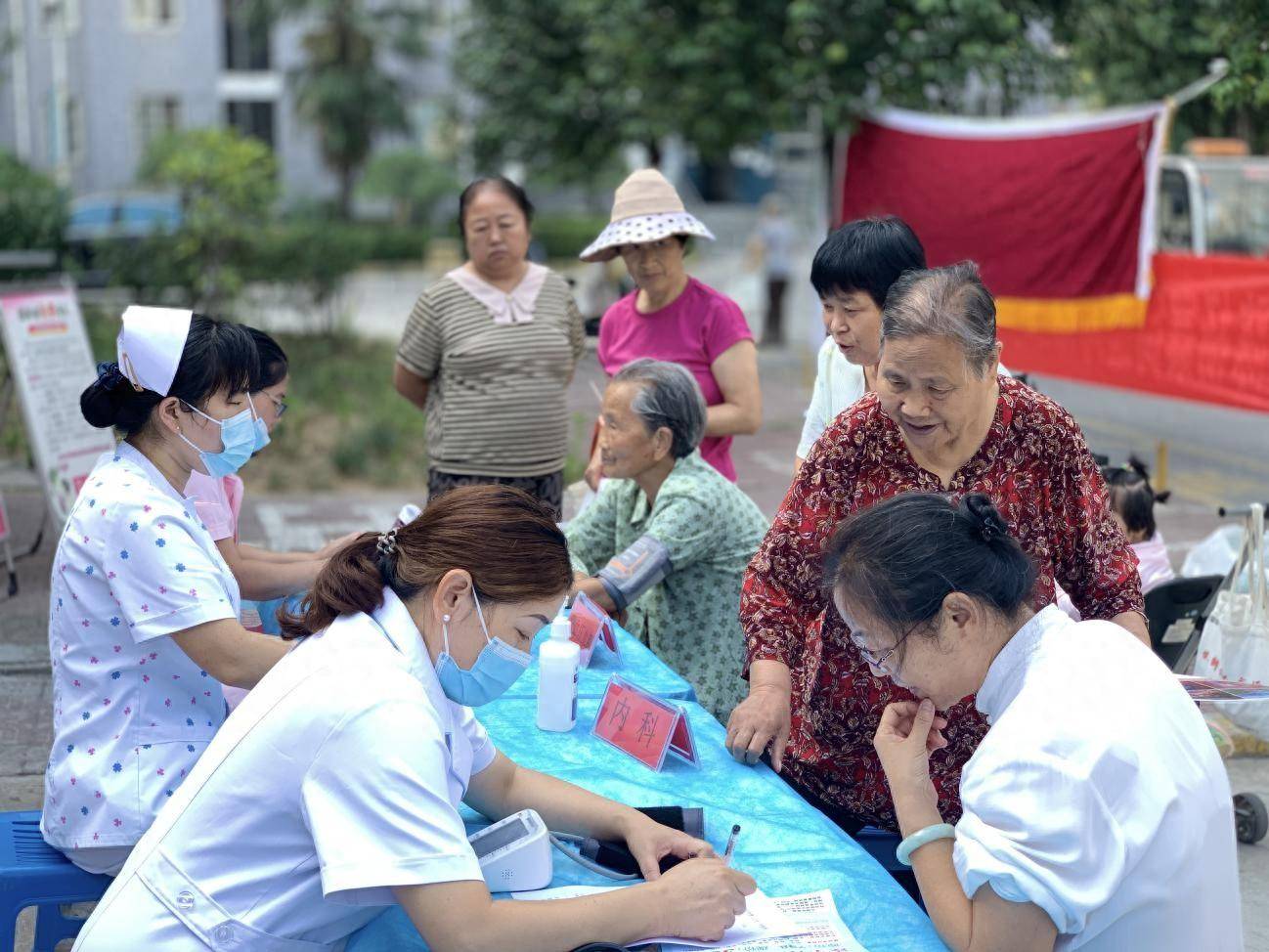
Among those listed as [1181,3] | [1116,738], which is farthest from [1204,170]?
[1116,738]

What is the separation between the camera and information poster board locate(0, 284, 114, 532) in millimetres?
5836

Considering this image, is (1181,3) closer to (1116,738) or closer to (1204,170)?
(1204,170)

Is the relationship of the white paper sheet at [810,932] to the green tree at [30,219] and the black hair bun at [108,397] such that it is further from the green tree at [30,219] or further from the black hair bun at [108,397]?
the green tree at [30,219]

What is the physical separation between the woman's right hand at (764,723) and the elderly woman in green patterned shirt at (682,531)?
801 mm

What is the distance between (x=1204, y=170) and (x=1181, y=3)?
1219 millimetres

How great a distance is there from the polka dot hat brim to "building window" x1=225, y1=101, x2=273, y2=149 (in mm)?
28161

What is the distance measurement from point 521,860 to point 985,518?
32.1 inches

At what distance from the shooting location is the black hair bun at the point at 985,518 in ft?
6.31

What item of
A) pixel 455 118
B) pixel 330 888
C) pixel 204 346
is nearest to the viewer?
pixel 330 888

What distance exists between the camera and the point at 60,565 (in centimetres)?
238

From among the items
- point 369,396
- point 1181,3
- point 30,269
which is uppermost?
point 1181,3

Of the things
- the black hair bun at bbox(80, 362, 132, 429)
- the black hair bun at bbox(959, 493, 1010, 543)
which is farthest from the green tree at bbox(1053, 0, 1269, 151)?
the black hair bun at bbox(80, 362, 132, 429)

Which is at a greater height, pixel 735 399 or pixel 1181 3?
pixel 1181 3

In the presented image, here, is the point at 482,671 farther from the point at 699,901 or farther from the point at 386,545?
the point at 699,901
